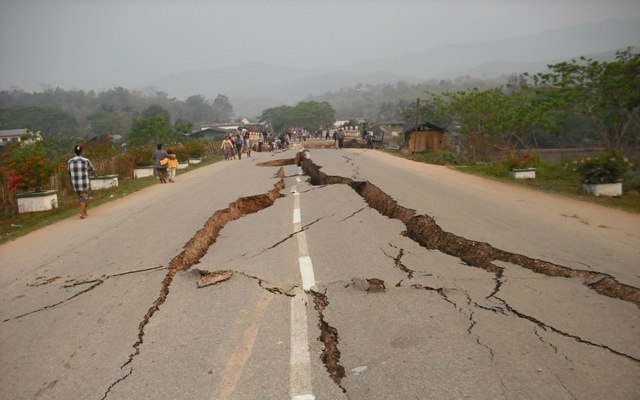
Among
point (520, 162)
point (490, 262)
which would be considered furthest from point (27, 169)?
point (520, 162)

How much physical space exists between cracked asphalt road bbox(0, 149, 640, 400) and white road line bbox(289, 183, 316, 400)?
0.03 meters

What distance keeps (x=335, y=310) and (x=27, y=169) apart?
12.2m

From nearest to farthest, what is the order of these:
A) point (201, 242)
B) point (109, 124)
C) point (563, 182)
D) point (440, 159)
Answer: point (201, 242)
point (563, 182)
point (440, 159)
point (109, 124)

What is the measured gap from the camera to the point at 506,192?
12797 mm

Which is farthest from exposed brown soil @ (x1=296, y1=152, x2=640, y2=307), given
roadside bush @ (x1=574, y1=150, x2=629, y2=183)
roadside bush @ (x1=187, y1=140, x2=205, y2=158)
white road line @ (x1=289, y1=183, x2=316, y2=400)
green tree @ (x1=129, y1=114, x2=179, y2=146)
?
green tree @ (x1=129, y1=114, x2=179, y2=146)

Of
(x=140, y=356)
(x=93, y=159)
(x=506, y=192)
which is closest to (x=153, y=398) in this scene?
(x=140, y=356)

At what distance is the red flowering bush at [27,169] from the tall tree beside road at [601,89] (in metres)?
20.7

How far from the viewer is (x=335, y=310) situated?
422cm

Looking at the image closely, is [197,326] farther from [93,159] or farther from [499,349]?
[93,159]

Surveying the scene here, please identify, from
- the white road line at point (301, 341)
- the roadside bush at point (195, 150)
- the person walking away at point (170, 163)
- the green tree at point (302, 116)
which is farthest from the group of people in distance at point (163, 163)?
the green tree at point (302, 116)

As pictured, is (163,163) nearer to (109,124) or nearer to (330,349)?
(330,349)

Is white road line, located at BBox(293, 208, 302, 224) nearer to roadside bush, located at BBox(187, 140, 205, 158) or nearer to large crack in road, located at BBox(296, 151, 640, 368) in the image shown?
large crack in road, located at BBox(296, 151, 640, 368)

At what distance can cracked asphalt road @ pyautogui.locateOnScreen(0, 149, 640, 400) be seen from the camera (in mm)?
3133

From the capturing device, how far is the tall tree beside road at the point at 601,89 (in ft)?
60.6
